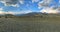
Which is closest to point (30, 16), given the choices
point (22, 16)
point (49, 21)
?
point (22, 16)

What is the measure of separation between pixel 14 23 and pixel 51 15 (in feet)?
2.15

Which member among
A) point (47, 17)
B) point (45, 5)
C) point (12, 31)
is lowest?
point (12, 31)

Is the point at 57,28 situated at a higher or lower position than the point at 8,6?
lower

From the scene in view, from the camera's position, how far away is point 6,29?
3.16 meters

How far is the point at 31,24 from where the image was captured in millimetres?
3229

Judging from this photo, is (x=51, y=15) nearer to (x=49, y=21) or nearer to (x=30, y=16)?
(x=49, y=21)

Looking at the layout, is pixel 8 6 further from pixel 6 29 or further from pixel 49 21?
pixel 49 21

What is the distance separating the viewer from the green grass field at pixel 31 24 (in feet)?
10.4

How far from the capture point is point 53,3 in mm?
3252

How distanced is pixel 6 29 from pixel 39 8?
67 cm

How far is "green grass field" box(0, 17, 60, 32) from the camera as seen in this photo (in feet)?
10.4

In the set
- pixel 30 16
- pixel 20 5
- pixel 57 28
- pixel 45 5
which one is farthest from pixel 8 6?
pixel 57 28

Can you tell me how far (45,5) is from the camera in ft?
10.7

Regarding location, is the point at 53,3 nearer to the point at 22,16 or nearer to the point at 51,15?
the point at 51,15
